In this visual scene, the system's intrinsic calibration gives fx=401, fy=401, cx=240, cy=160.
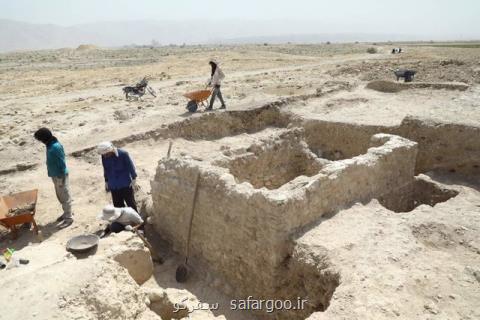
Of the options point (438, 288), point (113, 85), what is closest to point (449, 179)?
point (438, 288)

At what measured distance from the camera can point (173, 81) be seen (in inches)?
941

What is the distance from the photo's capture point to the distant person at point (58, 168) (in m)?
7.00

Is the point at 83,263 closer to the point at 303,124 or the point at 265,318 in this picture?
the point at 265,318

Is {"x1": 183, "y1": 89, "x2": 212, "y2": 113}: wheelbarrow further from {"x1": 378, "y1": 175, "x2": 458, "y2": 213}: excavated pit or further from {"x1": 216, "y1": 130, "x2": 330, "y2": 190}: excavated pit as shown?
{"x1": 378, "y1": 175, "x2": 458, "y2": 213}: excavated pit

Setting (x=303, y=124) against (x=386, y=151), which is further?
(x=303, y=124)

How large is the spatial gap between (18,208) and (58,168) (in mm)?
1272

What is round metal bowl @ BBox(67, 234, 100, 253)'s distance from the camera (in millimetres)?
5748

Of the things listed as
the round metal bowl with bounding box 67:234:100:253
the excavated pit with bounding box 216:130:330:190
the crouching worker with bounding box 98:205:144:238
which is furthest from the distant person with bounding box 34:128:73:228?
the excavated pit with bounding box 216:130:330:190

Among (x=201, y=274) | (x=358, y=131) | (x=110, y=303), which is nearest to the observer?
(x=110, y=303)

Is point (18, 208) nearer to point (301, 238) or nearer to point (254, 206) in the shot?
point (254, 206)

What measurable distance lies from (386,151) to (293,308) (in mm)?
3396

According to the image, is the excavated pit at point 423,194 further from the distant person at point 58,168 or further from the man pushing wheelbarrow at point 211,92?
the man pushing wheelbarrow at point 211,92

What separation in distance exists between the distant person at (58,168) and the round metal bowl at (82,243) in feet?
5.93

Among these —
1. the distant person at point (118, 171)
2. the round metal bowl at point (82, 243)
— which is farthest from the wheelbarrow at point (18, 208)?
the round metal bowl at point (82, 243)
